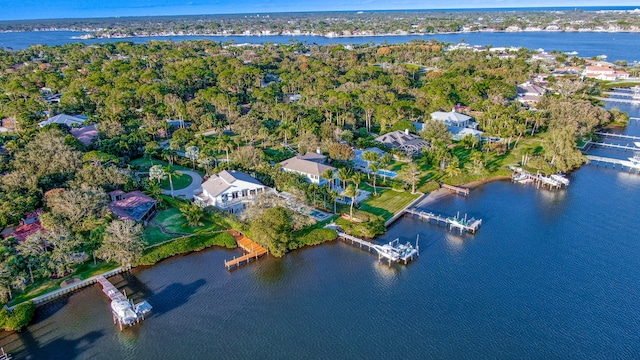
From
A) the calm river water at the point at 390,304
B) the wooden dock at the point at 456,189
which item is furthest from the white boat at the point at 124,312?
the wooden dock at the point at 456,189

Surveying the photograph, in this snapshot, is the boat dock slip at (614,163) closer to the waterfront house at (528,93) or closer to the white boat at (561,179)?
the white boat at (561,179)

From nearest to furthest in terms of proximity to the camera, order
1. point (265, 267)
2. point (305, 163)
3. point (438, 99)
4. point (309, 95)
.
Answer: point (265, 267)
point (305, 163)
point (438, 99)
point (309, 95)

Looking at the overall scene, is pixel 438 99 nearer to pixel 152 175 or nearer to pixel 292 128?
pixel 292 128

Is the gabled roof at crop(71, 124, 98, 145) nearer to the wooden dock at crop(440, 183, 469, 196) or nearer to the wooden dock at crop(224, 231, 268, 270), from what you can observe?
the wooden dock at crop(224, 231, 268, 270)

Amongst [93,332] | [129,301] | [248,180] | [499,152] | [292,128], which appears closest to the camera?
[93,332]

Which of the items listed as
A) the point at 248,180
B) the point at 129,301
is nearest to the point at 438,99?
the point at 248,180

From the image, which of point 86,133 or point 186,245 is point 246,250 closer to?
point 186,245

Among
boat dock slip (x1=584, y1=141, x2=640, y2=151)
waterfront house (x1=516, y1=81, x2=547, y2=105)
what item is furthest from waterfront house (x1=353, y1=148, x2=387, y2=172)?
waterfront house (x1=516, y1=81, x2=547, y2=105)

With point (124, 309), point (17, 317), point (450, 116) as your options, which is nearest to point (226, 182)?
point (124, 309)
